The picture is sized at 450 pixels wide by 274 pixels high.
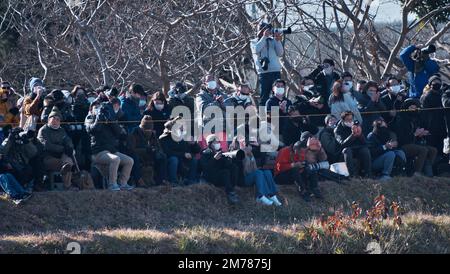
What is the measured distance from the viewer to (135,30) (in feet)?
84.3

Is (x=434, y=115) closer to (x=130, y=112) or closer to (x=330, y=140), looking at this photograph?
(x=330, y=140)

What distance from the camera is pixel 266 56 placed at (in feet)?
70.9

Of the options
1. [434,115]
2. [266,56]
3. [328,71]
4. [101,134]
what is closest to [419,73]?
[434,115]

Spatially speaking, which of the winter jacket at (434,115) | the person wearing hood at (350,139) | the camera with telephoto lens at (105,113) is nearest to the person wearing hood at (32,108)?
the camera with telephoto lens at (105,113)

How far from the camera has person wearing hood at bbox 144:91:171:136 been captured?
19953 mm

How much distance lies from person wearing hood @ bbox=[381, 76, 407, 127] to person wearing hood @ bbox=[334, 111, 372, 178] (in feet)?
3.39

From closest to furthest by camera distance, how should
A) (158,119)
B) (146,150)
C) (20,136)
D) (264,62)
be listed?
(20,136) < (146,150) < (158,119) < (264,62)

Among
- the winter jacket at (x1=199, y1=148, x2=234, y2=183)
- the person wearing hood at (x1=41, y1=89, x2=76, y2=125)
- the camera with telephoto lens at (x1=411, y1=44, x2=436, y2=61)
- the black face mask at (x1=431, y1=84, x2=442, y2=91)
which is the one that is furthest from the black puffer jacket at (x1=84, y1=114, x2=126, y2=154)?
the camera with telephoto lens at (x1=411, y1=44, x2=436, y2=61)

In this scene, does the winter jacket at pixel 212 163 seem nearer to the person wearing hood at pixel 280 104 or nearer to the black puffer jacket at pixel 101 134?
the black puffer jacket at pixel 101 134

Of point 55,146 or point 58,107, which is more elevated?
point 58,107

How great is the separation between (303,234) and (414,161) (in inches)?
198

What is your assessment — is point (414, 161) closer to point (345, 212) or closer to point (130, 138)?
point (345, 212)

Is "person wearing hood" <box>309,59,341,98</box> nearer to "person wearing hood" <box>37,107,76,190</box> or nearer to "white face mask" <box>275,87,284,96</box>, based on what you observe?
"white face mask" <box>275,87,284,96</box>

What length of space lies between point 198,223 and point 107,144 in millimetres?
2029
